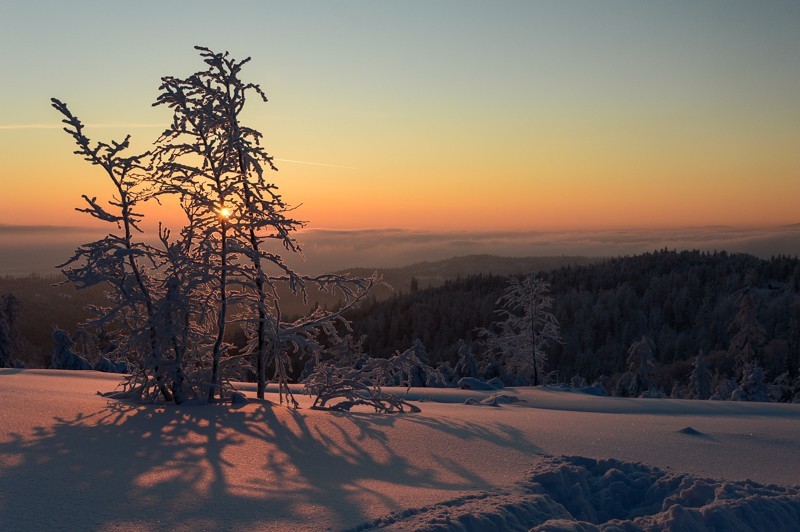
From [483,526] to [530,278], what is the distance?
37.4 metres

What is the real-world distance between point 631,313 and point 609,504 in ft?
414

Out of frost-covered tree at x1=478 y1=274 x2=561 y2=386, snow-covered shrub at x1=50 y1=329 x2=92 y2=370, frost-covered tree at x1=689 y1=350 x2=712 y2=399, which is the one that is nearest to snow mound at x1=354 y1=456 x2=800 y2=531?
snow-covered shrub at x1=50 y1=329 x2=92 y2=370

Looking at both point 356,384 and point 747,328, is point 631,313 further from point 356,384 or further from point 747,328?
point 356,384

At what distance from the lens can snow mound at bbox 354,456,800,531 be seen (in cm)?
498

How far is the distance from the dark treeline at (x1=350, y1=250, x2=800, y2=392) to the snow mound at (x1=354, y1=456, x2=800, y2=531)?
296 feet

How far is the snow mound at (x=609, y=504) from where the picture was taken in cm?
498

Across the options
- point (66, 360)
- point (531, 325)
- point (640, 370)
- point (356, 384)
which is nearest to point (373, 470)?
point (356, 384)

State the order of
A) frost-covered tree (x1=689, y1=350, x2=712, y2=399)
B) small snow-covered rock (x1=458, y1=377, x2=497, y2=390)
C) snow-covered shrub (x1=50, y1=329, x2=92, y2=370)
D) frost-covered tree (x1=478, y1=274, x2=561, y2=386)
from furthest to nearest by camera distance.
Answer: frost-covered tree (x1=689, y1=350, x2=712, y2=399), frost-covered tree (x1=478, y1=274, x2=561, y2=386), snow-covered shrub (x1=50, y1=329, x2=92, y2=370), small snow-covered rock (x1=458, y1=377, x2=497, y2=390)

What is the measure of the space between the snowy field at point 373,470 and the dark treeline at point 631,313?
8880 cm

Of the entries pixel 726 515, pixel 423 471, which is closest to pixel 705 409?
pixel 726 515

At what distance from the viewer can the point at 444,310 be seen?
129m

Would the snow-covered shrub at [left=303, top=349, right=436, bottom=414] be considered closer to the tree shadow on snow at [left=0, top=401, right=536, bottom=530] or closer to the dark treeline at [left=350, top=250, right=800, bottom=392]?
the tree shadow on snow at [left=0, top=401, right=536, bottom=530]

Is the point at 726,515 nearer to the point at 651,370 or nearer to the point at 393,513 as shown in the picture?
the point at 393,513

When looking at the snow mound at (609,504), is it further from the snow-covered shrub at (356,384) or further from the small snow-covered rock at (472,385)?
the small snow-covered rock at (472,385)
